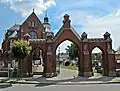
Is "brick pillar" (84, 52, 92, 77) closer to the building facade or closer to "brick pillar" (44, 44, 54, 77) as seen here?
the building facade

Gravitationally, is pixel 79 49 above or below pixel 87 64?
above

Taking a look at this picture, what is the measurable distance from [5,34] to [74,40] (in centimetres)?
5200

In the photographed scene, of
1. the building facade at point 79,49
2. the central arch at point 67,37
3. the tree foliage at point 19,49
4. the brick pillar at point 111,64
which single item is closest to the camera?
the tree foliage at point 19,49

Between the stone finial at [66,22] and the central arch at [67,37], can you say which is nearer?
the central arch at [67,37]

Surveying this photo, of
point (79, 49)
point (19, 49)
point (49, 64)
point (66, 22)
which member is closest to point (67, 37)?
point (66, 22)

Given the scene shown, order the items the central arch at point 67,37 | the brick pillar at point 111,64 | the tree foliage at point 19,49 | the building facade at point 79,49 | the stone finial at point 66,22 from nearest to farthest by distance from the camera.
A: the tree foliage at point 19,49 → the brick pillar at point 111,64 → the building facade at point 79,49 → the central arch at point 67,37 → the stone finial at point 66,22

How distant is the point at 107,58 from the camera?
1549 inches

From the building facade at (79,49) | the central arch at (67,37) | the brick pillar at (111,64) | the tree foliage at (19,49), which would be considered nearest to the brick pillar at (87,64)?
the building facade at (79,49)

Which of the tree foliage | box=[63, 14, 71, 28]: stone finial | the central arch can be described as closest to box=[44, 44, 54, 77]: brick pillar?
the central arch

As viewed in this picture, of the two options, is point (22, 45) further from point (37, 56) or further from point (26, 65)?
point (37, 56)

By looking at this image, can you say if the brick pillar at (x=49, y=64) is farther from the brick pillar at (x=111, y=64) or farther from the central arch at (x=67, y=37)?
the brick pillar at (x=111, y=64)

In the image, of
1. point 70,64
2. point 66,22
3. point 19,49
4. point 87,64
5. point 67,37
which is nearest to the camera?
point 19,49

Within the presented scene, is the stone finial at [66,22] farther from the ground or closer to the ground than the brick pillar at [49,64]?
farther from the ground

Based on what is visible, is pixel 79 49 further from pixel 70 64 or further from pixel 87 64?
pixel 70 64
